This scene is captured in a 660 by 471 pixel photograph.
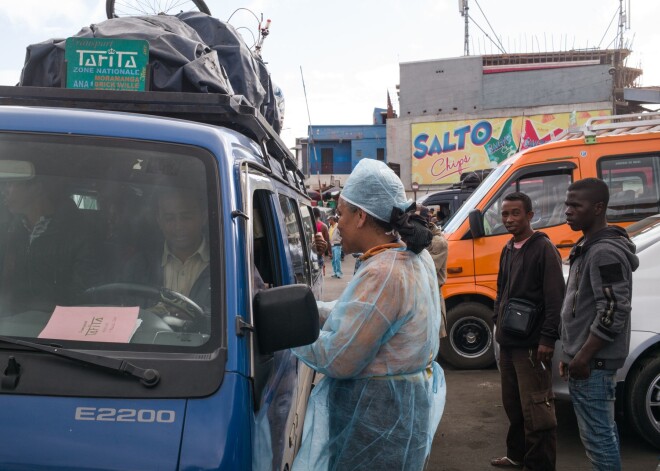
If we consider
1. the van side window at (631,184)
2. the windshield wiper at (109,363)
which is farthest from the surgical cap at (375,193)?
the van side window at (631,184)

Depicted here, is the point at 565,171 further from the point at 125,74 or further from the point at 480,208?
the point at 125,74

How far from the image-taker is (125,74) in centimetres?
311

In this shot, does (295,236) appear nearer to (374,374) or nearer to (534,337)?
(374,374)

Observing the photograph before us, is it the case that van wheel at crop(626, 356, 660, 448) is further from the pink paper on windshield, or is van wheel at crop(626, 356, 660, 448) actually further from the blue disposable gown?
the pink paper on windshield

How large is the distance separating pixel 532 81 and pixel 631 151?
25.7 m

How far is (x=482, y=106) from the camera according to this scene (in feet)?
106

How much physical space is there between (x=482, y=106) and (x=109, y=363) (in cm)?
3225

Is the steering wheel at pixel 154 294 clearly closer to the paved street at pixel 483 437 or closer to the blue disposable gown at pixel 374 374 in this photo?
the blue disposable gown at pixel 374 374

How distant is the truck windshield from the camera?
2.08m

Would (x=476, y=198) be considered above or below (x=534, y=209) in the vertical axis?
above

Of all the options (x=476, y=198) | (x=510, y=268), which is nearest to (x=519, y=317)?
(x=510, y=268)

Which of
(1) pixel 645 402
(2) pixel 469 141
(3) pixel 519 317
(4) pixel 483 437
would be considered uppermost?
(2) pixel 469 141

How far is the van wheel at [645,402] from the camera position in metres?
5.02

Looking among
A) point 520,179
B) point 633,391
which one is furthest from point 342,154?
point 633,391
